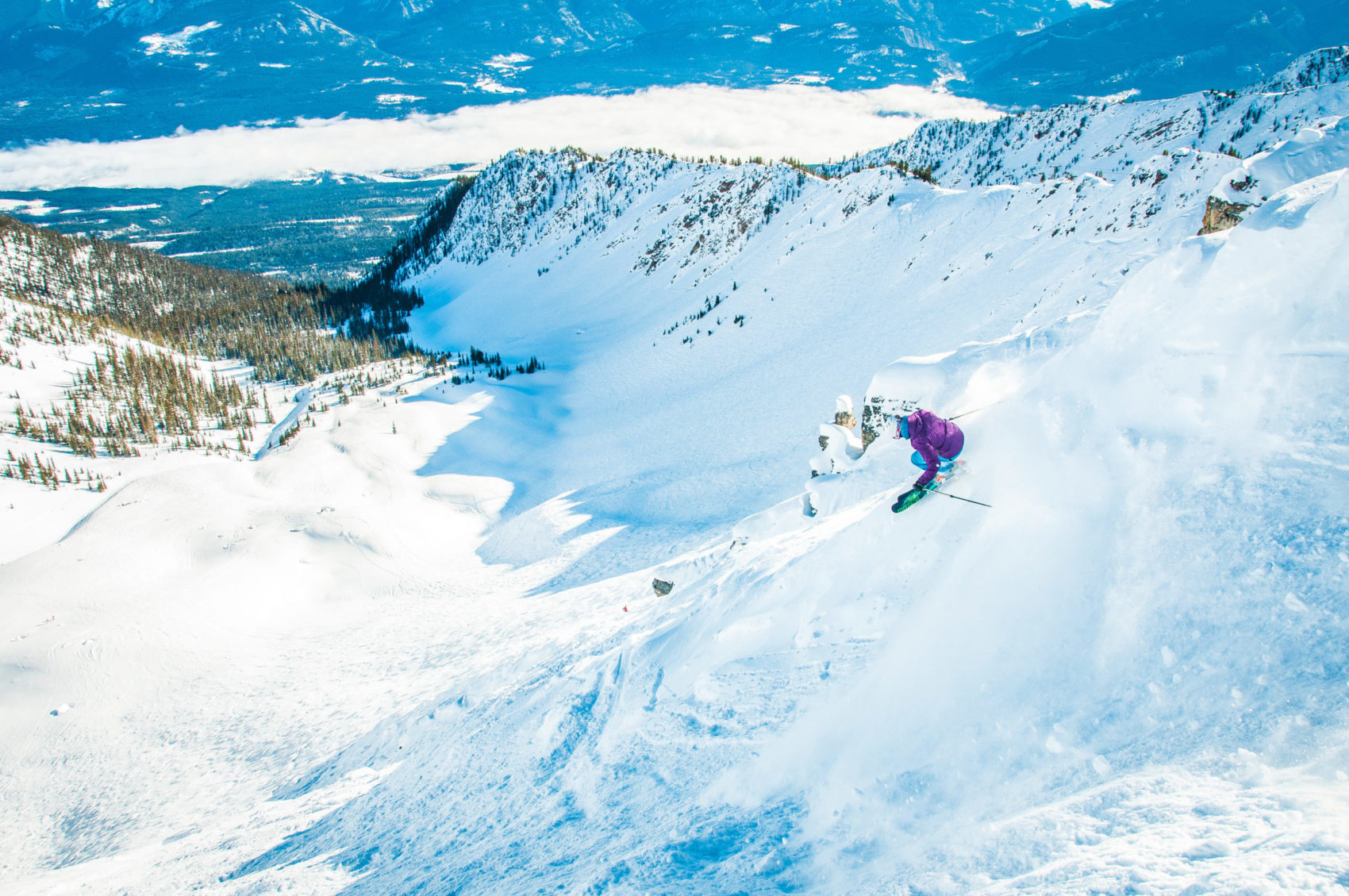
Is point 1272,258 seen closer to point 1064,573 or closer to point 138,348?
point 1064,573

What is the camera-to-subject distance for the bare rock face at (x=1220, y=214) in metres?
12.6

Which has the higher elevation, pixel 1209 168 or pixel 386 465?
pixel 1209 168

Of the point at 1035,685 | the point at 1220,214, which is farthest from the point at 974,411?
the point at 1220,214

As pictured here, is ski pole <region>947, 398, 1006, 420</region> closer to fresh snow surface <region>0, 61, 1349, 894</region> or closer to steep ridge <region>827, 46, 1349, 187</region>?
fresh snow surface <region>0, 61, 1349, 894</region>

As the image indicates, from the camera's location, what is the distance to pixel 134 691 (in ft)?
45.3

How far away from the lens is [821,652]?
7.29 m

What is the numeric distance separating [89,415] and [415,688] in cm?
3869

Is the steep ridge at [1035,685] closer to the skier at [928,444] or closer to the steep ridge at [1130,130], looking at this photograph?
the skier at [928,444]

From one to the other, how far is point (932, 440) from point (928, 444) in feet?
0.25

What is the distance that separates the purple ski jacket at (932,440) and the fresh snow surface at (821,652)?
0.33 m

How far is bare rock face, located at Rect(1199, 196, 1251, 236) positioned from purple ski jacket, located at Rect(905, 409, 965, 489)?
9.34m

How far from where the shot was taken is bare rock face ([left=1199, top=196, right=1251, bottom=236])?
1257 cm

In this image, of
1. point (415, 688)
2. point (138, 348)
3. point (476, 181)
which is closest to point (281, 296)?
point (476, 181)

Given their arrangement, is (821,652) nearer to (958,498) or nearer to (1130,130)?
(958,498)
